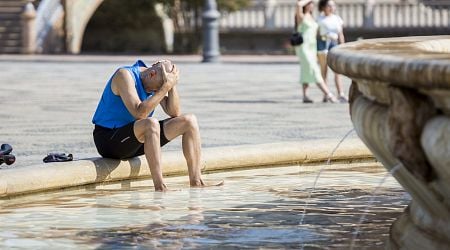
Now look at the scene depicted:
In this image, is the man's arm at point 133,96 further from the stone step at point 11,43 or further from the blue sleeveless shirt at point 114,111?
the stone step at point 11,43

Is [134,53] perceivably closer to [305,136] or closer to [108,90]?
[305,136]

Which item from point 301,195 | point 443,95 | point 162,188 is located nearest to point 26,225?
point 162,188

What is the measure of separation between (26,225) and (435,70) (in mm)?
3211

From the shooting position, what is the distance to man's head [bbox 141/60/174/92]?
8.74m

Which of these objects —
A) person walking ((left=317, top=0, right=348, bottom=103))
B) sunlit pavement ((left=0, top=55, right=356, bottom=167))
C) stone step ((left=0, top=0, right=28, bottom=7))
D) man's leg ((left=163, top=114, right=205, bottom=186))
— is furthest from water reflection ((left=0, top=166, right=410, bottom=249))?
stone step ((left=0, top=0, right=28, bottom=7))

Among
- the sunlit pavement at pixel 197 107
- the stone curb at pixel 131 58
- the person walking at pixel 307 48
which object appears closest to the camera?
the sunlit pavement at pixel 197 107

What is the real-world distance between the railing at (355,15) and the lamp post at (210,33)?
8.62m

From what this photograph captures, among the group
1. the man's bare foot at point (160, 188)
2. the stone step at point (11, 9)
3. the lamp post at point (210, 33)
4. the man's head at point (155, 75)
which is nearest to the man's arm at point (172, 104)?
the man's head at point (155, 75)

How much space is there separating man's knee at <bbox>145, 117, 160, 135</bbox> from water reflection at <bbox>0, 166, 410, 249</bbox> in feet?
1.25

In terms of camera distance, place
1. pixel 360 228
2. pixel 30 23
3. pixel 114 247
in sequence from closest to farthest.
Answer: pixel 114 247, pixel 360 228, pixel 30 23

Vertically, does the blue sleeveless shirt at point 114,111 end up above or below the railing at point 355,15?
above

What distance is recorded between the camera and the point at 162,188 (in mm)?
8719

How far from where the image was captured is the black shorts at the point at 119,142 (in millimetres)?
8797

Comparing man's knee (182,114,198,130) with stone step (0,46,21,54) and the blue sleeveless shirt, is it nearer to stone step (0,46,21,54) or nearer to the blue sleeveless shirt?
the blue sleeveless shirt
